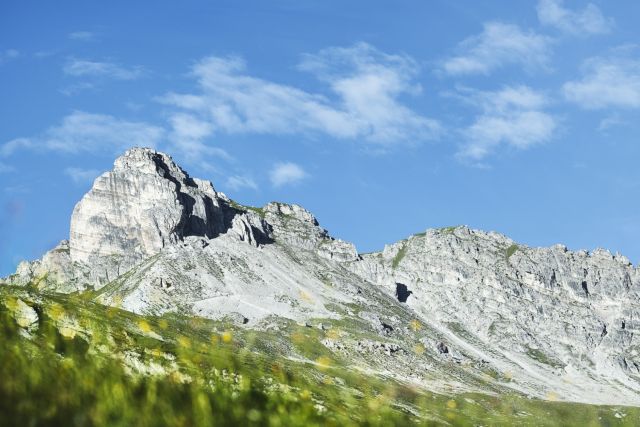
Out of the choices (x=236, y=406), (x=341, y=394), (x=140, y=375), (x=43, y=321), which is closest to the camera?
(x=236, y=406)

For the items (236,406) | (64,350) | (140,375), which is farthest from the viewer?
(64,350)

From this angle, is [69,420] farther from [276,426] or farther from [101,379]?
[276,426]

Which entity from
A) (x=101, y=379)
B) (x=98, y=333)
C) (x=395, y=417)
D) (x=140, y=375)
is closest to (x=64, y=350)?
(x=98, y=333)

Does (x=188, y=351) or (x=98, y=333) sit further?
(x=98, y=333)

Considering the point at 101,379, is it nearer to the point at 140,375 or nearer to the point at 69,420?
the point at 69,420

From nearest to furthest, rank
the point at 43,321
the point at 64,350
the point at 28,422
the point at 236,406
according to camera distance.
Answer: the point at 28,422 < the point at 236,406 < the point at 64,350 < the point at 43,321

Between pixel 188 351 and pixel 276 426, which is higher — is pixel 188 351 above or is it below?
above

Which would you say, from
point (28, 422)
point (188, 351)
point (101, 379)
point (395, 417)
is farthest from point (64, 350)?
point (395, 417)

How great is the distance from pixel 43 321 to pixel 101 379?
23.8 ft

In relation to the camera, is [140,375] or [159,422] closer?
[159,422]

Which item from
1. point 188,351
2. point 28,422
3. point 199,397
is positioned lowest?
point 28,422

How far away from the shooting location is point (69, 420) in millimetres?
8867

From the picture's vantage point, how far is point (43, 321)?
1659 cm

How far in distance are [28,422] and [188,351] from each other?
3.35 m
